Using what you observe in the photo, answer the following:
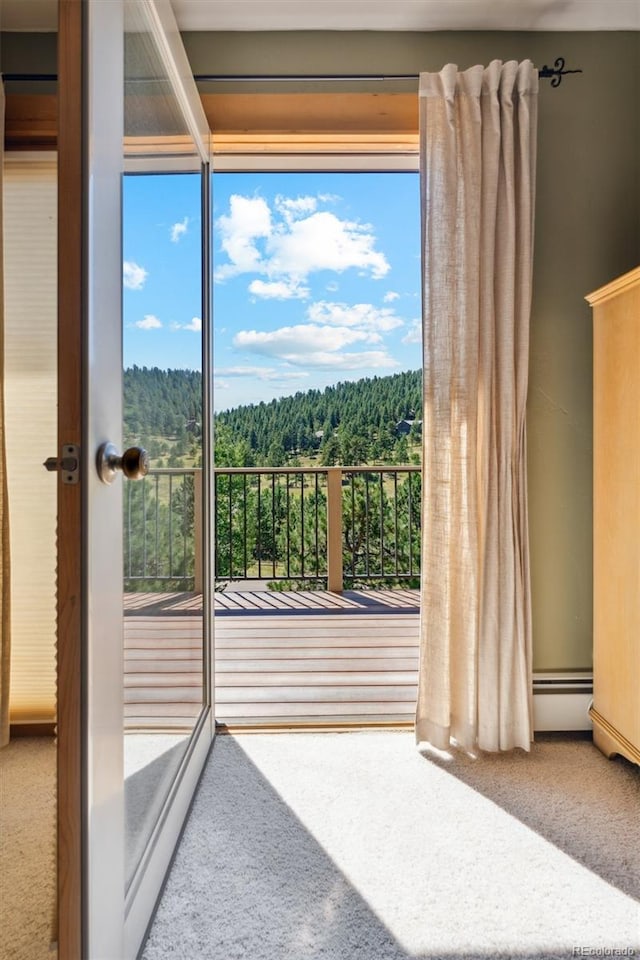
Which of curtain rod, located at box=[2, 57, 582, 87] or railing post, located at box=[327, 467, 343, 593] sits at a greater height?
curtain rod, located at box=[2, 57, 582, 87]

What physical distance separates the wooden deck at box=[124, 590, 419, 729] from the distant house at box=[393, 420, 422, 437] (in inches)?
46.3

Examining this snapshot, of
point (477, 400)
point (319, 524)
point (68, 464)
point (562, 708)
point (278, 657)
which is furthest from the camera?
point (319, 524)

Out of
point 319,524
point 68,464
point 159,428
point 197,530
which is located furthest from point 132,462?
point 319,524

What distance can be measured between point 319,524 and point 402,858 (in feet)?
9.95

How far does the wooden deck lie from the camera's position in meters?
1.36

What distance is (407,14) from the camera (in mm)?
2119

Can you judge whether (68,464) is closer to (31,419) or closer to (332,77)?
(31,419)

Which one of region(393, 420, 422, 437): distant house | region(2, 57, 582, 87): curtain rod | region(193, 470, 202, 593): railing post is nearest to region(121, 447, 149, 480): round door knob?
region(193, 470, 202, 593): railing post

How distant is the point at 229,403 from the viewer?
4250 mm

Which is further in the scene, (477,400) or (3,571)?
(477,400)

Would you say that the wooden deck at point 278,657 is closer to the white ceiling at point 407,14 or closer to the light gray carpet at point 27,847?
the light gray carpet at point 27,847

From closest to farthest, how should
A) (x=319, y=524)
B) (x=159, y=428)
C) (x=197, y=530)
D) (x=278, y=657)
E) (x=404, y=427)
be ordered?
(x=159, y=428) → (x=197, y=530) → (x=278, y=657) → (x=404, y=427) → (x=319, y=524)

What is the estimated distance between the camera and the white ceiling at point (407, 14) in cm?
208

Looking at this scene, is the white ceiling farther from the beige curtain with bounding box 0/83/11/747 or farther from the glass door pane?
the beige curtain with bounding box 0/83/11/747
